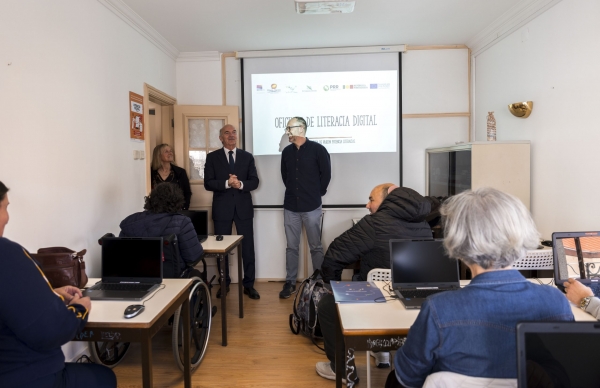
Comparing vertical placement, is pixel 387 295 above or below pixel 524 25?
below

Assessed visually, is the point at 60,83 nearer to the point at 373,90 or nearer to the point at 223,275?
the point at 223,275

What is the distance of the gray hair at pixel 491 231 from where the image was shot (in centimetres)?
120

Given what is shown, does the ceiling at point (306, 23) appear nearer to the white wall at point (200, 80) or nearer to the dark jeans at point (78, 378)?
the white wall at point (200, 80)

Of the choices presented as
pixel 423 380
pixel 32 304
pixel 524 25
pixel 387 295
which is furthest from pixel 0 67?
pixel 524 25

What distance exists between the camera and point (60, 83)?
2.70 metres

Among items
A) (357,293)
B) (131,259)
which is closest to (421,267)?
(357,293)

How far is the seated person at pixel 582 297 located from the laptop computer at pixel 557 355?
88cm

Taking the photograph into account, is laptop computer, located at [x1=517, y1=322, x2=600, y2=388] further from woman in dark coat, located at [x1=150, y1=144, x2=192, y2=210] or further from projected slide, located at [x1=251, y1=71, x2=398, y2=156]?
projected slide, located at [x1=251, y1=71, x2=398, y2=156]

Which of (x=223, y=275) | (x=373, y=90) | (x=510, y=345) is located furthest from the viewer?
(x=373, y=90)

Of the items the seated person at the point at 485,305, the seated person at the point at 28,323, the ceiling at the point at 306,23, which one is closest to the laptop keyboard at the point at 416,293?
the seated person at the point at 485,305

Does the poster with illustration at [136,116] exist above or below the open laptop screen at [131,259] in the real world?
above

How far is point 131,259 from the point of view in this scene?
2338 millimetres

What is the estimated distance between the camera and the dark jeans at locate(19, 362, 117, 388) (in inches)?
57.5

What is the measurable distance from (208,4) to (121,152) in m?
1.48
